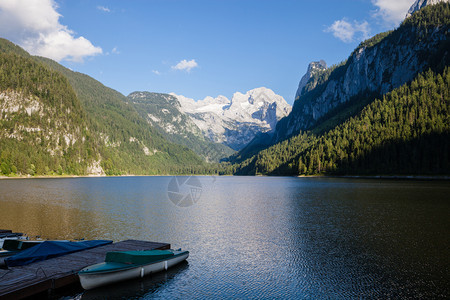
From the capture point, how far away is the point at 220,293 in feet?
73.8

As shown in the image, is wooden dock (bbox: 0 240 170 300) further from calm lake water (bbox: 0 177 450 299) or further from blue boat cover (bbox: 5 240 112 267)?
calm lake water (bbox: 0 177 450 299)

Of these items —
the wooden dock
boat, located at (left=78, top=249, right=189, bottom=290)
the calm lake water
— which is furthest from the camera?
the calm lake water

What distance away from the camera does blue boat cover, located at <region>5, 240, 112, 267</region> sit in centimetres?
2595

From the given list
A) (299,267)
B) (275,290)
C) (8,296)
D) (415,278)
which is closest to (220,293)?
(275,290)

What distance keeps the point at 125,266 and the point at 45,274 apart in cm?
616

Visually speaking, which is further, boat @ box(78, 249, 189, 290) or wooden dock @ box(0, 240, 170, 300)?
boat @ box(78, 249, 189, 290)

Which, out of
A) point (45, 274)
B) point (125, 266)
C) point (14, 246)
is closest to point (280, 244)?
point (125, 266)

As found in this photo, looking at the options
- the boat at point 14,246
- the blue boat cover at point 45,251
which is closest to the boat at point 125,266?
the blue boat cover at point 45,251

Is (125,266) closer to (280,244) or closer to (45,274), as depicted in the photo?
(45,274)

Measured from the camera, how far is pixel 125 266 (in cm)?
2502

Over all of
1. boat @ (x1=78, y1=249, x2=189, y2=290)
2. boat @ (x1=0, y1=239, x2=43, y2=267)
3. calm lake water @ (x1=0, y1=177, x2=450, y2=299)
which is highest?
boat @ (x1=0, y1=239, x2=43, y2=267)

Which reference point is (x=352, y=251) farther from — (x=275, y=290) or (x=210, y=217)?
(x=210, y=217)

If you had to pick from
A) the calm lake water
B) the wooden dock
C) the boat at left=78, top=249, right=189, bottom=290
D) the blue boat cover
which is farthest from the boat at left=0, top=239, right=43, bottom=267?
the boat at left=78, top=249, right=189, bottom=290

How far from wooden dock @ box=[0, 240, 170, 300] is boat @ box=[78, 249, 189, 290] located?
5.47ft
